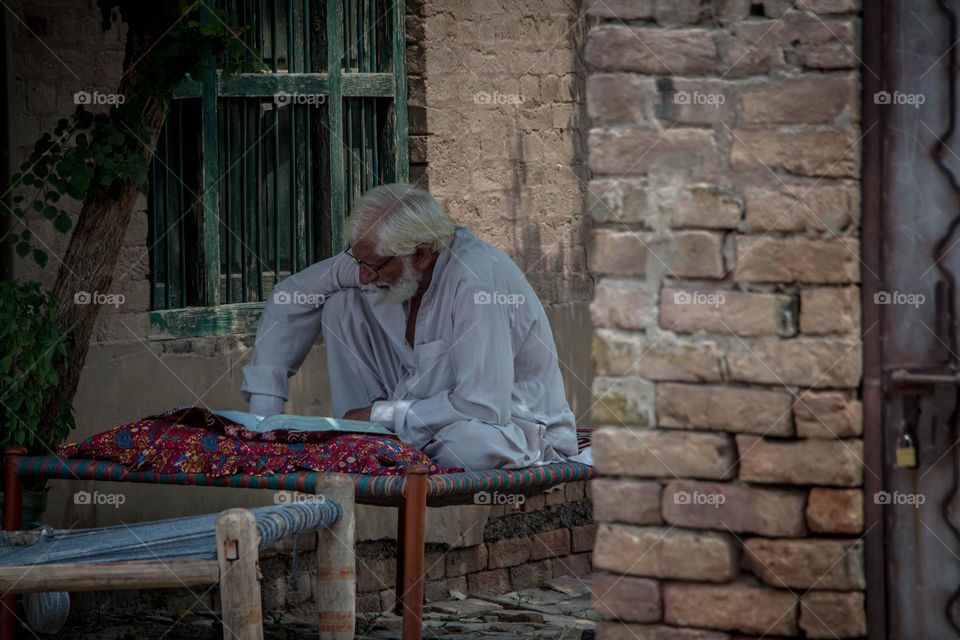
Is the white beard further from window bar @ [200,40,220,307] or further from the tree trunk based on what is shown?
the tree trunk

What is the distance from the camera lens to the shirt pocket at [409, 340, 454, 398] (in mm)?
5668

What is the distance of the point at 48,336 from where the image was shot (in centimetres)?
528

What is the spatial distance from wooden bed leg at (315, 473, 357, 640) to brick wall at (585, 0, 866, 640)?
1327mm

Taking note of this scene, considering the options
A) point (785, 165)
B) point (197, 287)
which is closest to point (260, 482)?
point (197, 287)

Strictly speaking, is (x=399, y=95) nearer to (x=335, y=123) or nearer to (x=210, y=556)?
(x=335, y=123)

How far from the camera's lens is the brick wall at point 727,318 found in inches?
137

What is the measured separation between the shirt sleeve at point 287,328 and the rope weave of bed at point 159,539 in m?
1.13

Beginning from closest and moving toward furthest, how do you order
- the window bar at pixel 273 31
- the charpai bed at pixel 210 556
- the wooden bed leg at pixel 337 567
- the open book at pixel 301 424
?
the charpai bed at pixel 210 556 < the wooden bed leg at pixel 337 567 < the open book at pixel 301 424 < the window bar at pixel 273 31

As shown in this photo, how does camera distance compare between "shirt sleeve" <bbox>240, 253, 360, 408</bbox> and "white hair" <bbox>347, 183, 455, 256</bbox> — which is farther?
"shirt sleeve" <bbox>240, 253, 360, 408</bbox>

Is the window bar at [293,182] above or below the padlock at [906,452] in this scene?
above

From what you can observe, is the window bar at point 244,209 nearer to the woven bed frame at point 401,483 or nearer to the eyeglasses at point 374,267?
the eyeglasses at point 374,267

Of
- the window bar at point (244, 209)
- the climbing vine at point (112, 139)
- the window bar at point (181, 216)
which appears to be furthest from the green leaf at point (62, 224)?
the window bar at point (244, 209)

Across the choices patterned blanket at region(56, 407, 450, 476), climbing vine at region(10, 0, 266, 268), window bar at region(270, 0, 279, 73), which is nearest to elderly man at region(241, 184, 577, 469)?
patterned blanket at region(56, 407, 450, 476)

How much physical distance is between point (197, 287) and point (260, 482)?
4.19ft
